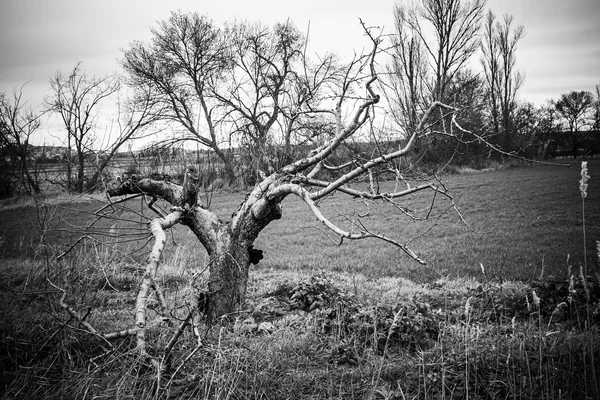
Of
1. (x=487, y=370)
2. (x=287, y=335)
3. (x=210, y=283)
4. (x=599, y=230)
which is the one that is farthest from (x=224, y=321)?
(x=599, y=230)

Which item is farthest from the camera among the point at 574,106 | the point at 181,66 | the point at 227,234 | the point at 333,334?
the point at 574,106

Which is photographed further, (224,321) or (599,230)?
(599,230)

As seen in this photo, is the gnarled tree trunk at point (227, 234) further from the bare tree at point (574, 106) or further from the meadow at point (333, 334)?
the bare tree at point (574, 106)

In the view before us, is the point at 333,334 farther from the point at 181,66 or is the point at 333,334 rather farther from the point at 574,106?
the point at 574,106

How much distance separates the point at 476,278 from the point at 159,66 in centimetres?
2528

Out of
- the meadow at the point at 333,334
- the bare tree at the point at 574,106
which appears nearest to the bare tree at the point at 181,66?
the meadow at the point at 333,334

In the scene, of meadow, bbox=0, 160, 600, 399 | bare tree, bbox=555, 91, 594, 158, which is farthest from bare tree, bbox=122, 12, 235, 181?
bare tree, bbox=555, 91, 594, 158

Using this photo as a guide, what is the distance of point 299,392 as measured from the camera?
2383 millimetres

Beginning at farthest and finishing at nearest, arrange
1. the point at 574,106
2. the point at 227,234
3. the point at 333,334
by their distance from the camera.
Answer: the point at 574,106 → the point at 227,234 → the point at 333,334

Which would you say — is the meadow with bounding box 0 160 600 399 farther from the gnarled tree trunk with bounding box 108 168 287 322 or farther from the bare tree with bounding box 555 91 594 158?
the bare tree with bounding box 555 91 594 158

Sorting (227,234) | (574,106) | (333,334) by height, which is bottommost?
(333,334)

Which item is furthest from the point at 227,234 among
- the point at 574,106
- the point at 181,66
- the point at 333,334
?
the point at 574,106

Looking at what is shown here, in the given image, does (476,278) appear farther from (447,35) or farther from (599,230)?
(447,35)

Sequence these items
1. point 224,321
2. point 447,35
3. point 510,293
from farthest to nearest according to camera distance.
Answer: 1. point 447,35
2. point 510,293
3. point 224,321
